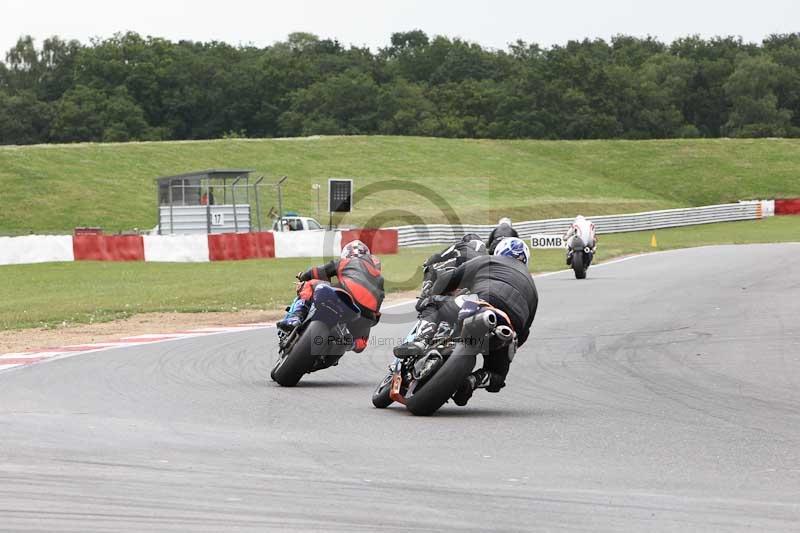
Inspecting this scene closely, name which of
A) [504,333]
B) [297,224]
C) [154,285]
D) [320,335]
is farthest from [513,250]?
[297,224]

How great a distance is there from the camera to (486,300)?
366 inches

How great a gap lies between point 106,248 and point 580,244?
41.9 ft

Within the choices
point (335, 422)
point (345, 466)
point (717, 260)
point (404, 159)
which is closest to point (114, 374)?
point (335, 422)

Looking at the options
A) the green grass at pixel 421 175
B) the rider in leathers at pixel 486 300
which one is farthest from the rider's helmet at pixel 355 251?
the green grass at pixel 421 175

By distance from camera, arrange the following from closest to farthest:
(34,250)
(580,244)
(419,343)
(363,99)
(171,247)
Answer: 1. (419,343)
2. (580,244)
3. (34,250)
4. (171,247)
5. (363,99)

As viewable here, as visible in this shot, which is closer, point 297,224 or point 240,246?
point 240,246

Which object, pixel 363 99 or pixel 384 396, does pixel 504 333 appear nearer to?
pixel 384 396

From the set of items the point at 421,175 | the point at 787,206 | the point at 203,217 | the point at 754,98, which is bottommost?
the point at 787,206

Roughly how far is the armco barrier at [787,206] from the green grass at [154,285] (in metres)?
23.8

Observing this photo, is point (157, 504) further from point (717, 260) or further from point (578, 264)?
point (717, 260)

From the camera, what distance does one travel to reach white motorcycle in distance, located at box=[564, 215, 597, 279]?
25.5 meters

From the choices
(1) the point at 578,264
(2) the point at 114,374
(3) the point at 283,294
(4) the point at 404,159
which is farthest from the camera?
(4) the point at 404,159

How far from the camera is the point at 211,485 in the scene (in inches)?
251

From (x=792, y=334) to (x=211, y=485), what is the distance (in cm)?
1060
